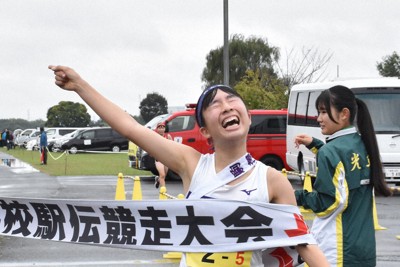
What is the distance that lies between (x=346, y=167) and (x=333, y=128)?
10.3 inches

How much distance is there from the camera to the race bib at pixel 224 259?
10.9 ft

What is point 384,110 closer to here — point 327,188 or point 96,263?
point 96,263

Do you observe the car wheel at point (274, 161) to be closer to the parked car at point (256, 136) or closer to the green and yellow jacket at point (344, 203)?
the parked car at point (256, 136)

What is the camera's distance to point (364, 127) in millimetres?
4684

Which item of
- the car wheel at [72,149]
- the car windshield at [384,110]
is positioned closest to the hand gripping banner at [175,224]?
the car windshield at [384,110]

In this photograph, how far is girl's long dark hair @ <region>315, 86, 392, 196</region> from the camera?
4.64 m

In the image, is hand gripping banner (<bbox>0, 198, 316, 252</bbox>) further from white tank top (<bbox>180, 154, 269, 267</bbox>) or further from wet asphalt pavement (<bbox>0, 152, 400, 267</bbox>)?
wet asphalt pavement (<bbox>0, 152, 400, 267</bbox>)

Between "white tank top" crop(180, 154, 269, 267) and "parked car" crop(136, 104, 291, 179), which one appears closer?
"white tank top" crop(180, 154, 269, 267)

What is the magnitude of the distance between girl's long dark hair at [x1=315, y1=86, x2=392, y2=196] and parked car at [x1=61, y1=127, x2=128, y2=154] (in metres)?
45.9

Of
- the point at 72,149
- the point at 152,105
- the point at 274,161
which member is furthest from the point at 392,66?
the point at 274,161

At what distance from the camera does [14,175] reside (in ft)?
93.1

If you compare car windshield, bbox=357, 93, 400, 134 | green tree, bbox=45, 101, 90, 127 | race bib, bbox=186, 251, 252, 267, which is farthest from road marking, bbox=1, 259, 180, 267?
green tree, bbox=45, 101, 90, 127

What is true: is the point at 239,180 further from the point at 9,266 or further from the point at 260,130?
the point at 260,130

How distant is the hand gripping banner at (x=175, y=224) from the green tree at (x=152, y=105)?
99200mm
